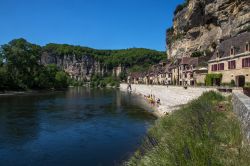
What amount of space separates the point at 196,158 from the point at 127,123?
31609 mm

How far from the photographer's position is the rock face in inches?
2707

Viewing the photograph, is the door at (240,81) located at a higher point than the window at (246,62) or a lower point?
lower

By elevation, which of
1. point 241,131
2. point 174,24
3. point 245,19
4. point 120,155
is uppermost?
point 174,24

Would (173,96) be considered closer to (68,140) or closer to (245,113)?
(68,140)

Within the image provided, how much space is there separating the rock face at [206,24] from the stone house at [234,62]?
14.9 meters

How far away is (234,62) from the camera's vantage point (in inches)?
1853

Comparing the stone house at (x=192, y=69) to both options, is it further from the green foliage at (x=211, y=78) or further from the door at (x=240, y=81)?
the door at (x=240, y=81)

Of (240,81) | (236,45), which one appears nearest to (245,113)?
(240,81)

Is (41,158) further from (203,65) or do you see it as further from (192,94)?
(203,65)

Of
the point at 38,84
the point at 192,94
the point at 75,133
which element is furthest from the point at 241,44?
the point at 38,84

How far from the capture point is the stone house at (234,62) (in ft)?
144

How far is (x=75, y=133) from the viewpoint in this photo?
1255 inches

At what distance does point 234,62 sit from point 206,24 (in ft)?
154

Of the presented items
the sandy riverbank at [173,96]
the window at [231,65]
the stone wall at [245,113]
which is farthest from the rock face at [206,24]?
the stone wall at [245,113]
